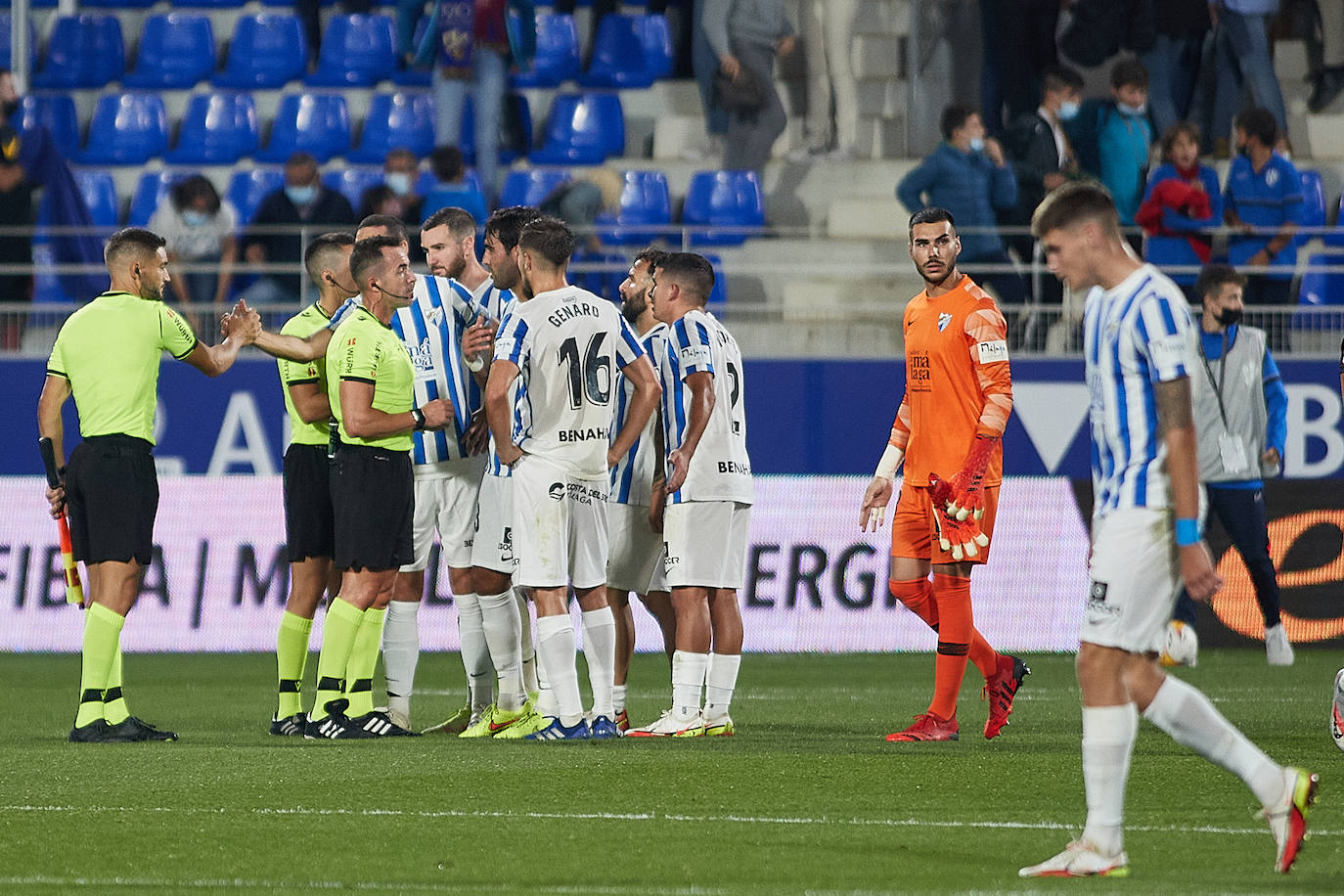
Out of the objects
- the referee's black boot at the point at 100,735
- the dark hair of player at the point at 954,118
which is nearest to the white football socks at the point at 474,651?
the referee's black boot at the point at 100,735

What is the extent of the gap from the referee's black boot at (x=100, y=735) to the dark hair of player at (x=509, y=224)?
2.77 meters

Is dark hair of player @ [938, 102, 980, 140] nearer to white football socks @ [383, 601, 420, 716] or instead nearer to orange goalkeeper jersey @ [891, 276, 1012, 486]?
orange goalkeeper jersey @ [891, 276, 1012, 486]

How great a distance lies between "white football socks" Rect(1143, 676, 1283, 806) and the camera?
18.3ft

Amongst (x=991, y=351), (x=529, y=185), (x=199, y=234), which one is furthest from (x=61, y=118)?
(x=991, y=351)

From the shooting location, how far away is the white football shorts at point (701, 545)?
9.43 meters

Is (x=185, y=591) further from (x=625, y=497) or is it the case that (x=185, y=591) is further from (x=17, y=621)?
(x=625, y=497)

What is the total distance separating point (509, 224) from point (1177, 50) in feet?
34.9

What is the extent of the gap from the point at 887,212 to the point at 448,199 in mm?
4141

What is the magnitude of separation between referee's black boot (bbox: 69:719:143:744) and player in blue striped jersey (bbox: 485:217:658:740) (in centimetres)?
180

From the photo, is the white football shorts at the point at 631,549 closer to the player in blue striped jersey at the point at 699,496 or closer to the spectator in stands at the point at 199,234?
the player in blue striped jersey at the point at 699,496

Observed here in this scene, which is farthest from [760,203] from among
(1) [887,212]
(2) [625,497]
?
(2) [625,497]

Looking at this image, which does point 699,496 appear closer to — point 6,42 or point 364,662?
point 364,662

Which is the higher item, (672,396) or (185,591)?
(672,396)

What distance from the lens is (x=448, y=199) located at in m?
16.8
